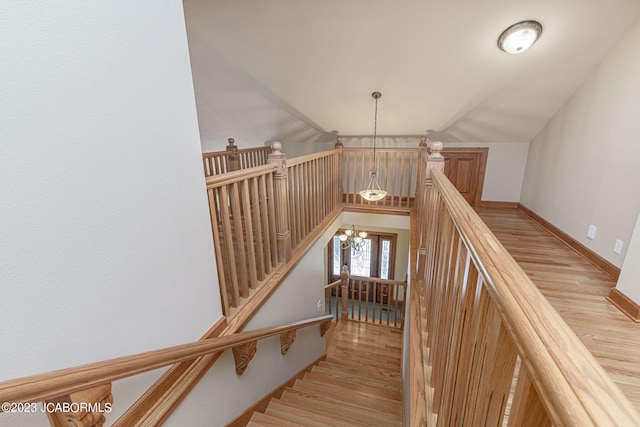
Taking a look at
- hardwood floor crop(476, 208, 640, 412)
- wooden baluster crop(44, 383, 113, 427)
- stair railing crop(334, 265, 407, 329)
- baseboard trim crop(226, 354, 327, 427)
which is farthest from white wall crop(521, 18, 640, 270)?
wooden baluster crop(44, 383, 113, 427)

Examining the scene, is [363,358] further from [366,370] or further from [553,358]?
[553,358]

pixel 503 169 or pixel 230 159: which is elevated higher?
pixel 230 159

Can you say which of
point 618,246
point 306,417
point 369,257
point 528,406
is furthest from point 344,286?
point 528,406

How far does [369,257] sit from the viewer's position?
7.22 meters

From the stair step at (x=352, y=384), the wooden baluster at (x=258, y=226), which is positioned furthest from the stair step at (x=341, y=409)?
the wooden baluster at (x=258, y=226)

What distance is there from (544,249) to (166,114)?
3779mm

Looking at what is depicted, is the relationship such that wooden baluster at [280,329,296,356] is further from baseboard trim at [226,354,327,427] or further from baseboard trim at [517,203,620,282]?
baseboard trim at [517,203,620,282]

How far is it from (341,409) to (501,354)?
85.1 inches

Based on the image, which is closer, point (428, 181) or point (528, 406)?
point (528, 406)

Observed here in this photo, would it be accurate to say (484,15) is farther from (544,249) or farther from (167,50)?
(167,50)

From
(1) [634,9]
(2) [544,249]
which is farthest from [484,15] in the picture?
(2) [544,249]

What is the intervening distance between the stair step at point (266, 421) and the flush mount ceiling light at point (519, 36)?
381cm

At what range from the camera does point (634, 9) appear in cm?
245

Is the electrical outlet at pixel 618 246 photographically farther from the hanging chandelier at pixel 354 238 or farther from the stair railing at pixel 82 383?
the stair railing at pixel 82 383
